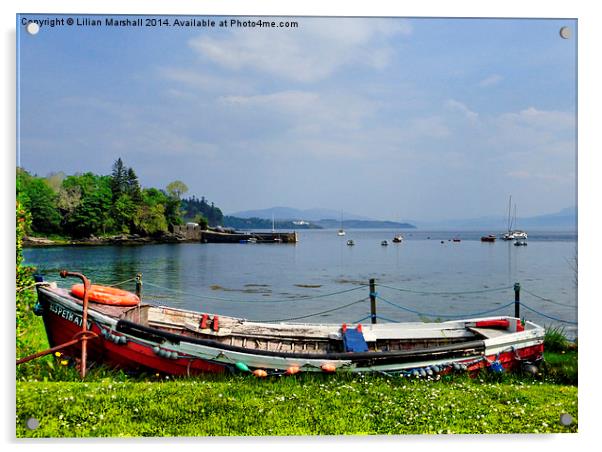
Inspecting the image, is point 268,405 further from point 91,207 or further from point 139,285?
point 91,207

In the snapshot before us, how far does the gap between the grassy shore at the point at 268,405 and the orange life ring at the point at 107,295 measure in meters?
0.47

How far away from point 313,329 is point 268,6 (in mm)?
2863

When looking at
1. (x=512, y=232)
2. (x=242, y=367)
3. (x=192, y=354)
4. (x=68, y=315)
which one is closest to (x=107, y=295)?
(x=68, y=315)

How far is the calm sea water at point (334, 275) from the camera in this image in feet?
15.2

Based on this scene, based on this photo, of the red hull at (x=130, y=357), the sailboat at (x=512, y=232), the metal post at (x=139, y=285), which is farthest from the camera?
the metal post at (x=139, y=285)

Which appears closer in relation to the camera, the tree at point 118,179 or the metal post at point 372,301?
the tree at point 118,179

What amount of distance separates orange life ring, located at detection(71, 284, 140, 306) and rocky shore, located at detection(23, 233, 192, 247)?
386 mm

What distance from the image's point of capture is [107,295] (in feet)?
14.2

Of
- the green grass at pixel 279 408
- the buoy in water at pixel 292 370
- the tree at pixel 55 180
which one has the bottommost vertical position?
the green grass at pixel 279 408

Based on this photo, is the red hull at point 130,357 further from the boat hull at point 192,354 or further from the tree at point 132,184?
the tree at point 132,184

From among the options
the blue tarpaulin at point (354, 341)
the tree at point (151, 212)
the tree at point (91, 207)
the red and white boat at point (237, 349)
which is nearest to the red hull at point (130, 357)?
the red and white boat at point (237, 349)

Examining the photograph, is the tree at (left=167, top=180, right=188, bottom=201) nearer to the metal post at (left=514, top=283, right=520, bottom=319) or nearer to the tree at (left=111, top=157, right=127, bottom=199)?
the tree at (left=111, top=157, right=127, bottom=199)

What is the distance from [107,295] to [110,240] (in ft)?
1.66

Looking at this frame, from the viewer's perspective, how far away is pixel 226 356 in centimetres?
409
